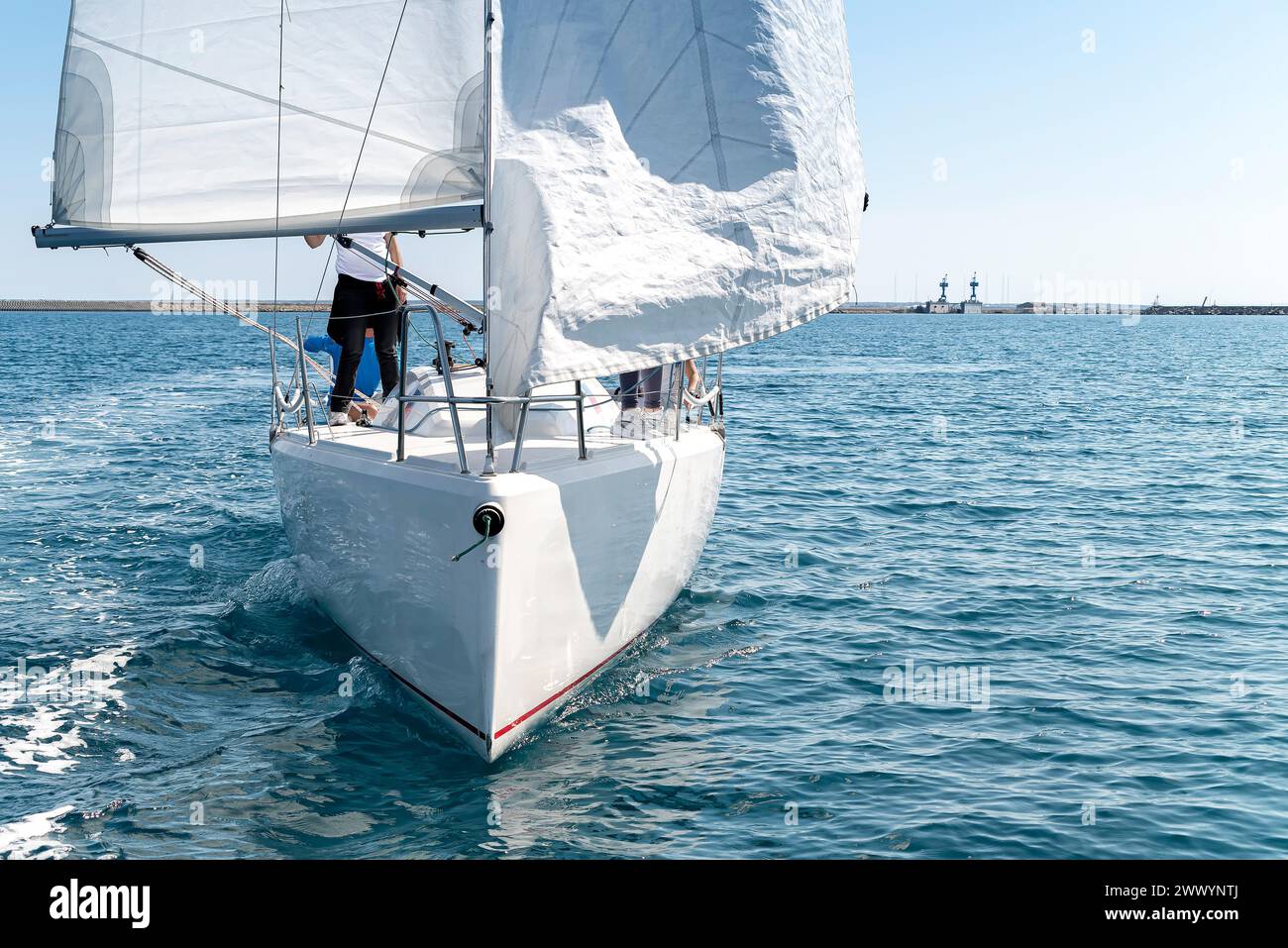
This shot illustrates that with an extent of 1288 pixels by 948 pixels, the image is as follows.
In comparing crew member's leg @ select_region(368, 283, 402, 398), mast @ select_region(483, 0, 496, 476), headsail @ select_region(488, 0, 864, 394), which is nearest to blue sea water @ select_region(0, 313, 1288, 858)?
mast @ select_region(483, 0, 496, 476)

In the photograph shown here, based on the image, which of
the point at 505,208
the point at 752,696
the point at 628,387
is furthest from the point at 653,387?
the point at 505,208

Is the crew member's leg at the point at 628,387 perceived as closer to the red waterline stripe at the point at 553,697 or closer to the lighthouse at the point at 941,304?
the red waterline stripe at the point at 553,697

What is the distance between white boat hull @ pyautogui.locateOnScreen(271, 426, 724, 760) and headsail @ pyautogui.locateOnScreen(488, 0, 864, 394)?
0.78 meters

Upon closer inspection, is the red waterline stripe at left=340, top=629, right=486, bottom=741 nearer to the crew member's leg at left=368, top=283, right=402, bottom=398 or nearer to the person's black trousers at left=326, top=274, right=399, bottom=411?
the person's black trousers at left=326, top=274, right=399, bottom=411

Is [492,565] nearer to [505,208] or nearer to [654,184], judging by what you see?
[505,208]

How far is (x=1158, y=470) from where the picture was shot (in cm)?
1731

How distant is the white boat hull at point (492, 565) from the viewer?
18.5 ft

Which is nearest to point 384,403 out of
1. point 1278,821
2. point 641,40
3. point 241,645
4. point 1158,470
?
point 241,645

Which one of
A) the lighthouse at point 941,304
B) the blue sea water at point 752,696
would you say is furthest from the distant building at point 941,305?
the blue sea water at point 752,696

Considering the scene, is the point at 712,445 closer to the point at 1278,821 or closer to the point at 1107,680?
the point at 1107,680

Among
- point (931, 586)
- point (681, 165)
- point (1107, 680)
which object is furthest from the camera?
point (931, 586)

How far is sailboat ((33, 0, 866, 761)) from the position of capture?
572cm

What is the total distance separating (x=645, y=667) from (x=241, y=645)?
9.74 ft

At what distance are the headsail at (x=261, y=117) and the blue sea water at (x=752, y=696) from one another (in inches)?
116
